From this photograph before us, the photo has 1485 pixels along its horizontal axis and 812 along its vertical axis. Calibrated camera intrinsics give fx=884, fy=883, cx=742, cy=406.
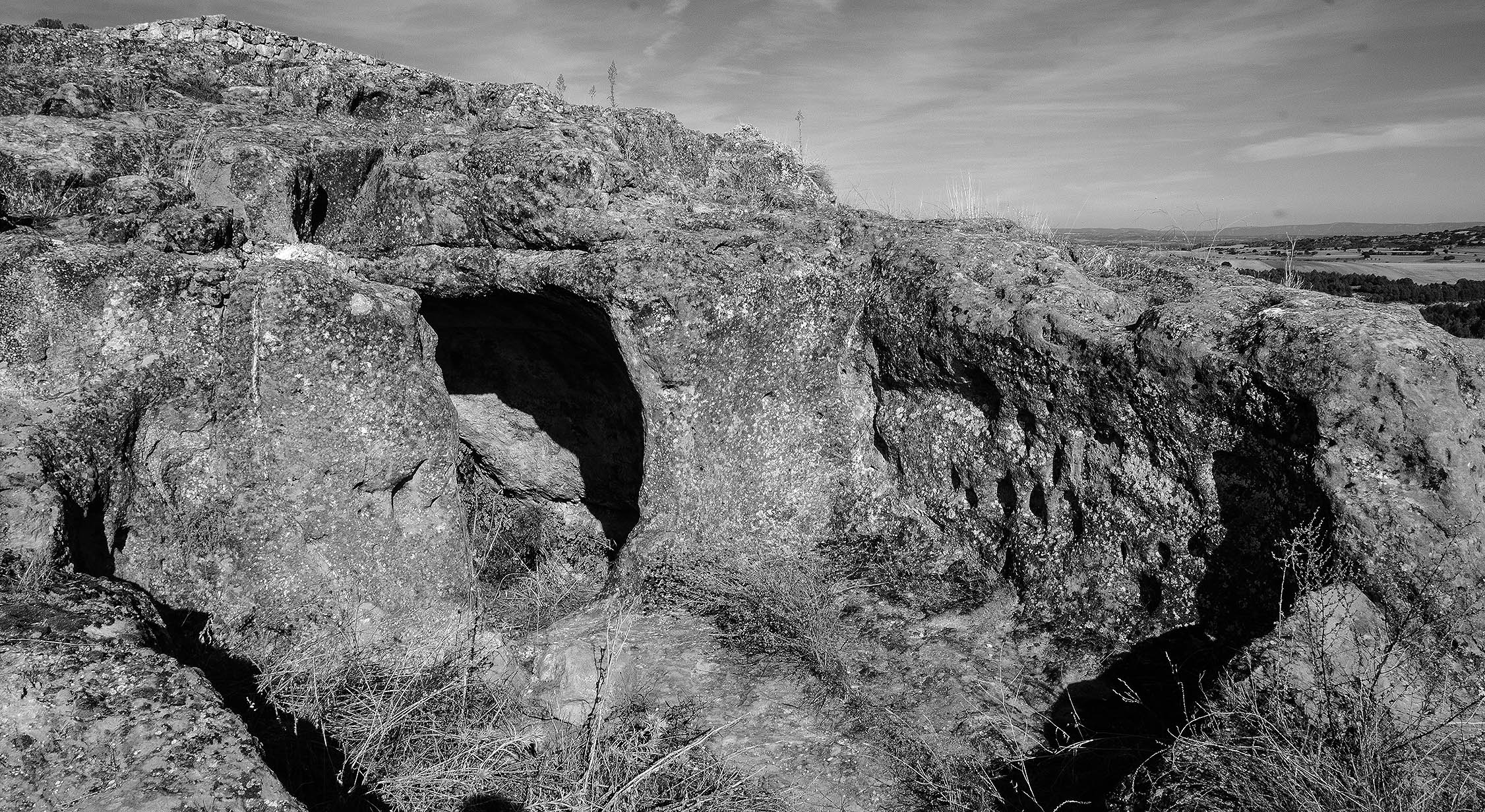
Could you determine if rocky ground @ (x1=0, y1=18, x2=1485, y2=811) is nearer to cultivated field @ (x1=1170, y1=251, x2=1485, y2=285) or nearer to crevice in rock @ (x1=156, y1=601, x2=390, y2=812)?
crevice in rock @ (x1=156, y1=601, x2=390, y2=812)

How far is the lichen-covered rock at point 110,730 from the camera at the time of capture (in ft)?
7.97

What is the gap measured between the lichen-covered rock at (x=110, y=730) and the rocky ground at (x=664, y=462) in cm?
2

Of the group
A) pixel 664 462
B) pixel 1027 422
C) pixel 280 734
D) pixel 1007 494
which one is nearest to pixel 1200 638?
pixel 1007 494

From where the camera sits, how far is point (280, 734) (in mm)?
3746

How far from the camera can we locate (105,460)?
4.05 meters

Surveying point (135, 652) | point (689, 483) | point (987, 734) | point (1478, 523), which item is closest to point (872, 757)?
point (987, 734)

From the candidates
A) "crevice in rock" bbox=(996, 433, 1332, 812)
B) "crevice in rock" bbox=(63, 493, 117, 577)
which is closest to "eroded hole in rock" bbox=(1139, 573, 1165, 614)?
"crevice in rock" bbox=(996, 433, 1332, 812)

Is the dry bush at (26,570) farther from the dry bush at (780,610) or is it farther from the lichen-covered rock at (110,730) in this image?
the dry bush at (780,610)

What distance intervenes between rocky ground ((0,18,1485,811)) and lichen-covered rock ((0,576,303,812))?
0.05 feet

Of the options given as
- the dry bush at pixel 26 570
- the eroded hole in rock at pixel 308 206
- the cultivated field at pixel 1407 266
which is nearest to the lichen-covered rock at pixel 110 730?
the dry bush at pixel 26 570

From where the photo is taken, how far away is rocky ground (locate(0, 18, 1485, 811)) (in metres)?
3.51

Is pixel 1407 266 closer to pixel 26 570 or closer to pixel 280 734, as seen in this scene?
pixel 280 734

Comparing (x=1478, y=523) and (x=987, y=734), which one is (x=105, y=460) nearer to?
(x=987, y=734)

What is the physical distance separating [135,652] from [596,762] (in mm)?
1757
